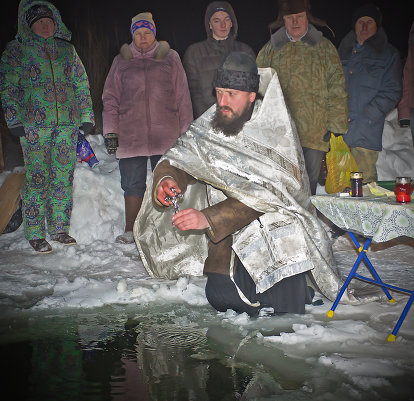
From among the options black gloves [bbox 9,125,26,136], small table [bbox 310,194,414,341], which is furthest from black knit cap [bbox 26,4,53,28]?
small table [bbox 310,194,414,341]

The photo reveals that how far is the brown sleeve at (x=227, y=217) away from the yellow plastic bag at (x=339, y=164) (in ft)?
7.31

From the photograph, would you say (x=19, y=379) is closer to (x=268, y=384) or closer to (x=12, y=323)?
(x=12, y=323)

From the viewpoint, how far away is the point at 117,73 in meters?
5.50

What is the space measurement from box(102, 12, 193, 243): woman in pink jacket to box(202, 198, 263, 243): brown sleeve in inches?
88.7

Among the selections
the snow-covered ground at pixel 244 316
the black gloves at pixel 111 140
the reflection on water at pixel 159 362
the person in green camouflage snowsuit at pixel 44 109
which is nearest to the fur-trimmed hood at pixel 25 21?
the person in green camouflage snowsuit at pixel 44 109

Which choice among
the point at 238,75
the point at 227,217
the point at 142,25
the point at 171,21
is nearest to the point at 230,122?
the point at 238,75

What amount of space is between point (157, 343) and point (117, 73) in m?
3.43

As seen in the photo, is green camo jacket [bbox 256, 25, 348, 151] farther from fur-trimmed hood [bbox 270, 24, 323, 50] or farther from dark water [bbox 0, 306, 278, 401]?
dark water [bbox 0, 306, 278, 401]

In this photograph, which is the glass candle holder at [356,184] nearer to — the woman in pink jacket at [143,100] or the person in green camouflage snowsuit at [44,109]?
the woman in pink jacket at [143,100]

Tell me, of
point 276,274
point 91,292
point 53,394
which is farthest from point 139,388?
point 91,292

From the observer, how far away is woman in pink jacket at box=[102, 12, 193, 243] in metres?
5.41

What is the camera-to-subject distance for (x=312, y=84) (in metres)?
4.99

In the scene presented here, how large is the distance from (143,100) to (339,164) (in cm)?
216

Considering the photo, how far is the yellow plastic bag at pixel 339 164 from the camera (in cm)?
531
